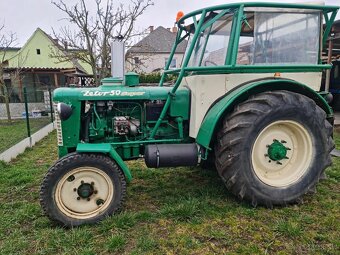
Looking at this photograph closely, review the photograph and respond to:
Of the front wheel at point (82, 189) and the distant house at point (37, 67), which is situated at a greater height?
the distant house at point (37, 67)

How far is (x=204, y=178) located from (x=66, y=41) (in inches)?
423

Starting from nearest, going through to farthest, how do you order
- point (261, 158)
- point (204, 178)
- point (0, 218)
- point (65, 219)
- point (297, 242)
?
point (297, 242)
point (65, 219)
point (0, 218)
point (261, 158)
point (204, 178)

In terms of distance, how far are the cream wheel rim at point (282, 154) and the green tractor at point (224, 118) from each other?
1cm

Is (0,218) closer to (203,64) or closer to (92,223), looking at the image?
(92,223)

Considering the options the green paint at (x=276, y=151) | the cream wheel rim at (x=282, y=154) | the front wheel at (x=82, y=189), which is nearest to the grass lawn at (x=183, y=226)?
the front wheel at (x=82, y=189)

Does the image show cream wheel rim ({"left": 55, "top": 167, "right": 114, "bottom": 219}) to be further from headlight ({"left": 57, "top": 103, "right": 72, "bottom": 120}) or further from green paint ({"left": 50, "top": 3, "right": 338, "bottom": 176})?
headlight ({"left": 57, "top": 103, "right": 72, "bottom": 120})

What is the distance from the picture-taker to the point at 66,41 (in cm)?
1259

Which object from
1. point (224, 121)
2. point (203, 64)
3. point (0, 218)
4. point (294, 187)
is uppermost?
point (203, 64)

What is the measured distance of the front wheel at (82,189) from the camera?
2.75 m

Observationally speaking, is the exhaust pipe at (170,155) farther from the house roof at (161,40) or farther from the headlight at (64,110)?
the house roof at (161,40)

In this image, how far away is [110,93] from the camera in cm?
317

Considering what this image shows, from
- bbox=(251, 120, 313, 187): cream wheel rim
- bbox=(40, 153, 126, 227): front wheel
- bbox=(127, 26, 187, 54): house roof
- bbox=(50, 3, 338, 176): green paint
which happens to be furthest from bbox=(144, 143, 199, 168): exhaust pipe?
bbox=(127, 26, 187, 54): house roof

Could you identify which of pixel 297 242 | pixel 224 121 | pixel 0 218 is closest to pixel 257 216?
pixel 297 242

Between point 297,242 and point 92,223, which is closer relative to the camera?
point 297,242
